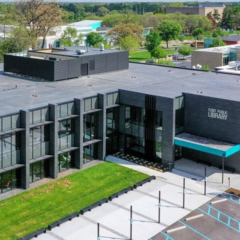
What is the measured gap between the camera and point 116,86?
168ft

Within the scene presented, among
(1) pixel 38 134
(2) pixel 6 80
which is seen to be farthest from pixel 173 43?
(1) pixel 38 134

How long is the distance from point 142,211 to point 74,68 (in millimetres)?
25237

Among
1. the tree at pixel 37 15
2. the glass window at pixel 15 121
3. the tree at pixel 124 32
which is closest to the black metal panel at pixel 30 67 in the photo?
the glass window at pixel 15 121

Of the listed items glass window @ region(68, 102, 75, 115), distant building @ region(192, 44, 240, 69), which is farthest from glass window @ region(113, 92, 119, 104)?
distant building @ region(192, 44, 240, 69)

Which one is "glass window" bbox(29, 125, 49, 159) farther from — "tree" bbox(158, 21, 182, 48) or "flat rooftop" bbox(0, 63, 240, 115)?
"tree" bbox(158, 21, 182, 48)

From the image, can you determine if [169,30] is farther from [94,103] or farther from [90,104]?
[90,104]

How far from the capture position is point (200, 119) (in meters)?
46.3

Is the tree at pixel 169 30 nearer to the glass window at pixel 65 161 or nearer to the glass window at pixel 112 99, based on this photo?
the glass window at pixel 112 99

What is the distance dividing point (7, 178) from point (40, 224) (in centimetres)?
742

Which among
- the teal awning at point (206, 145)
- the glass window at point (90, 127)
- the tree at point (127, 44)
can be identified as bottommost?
the teal awning at point (206, 145)

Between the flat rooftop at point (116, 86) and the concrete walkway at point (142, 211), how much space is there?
9.27 metres

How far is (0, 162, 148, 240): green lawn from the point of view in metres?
34.5

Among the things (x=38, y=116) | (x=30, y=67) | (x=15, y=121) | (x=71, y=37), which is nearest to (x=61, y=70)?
(x=30, y=67)

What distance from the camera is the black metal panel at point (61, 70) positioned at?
54.6 meters
